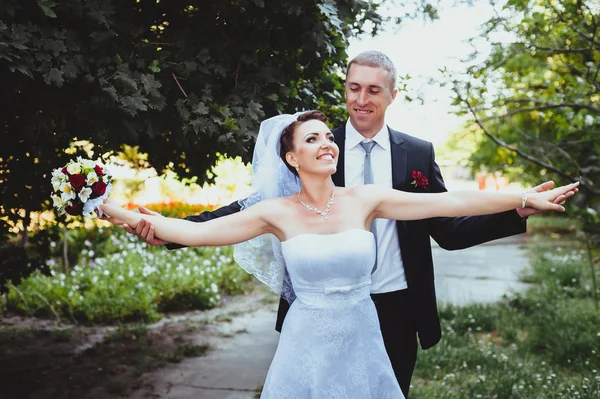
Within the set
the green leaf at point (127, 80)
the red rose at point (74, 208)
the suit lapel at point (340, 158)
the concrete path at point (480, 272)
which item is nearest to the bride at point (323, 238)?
the red rose at point (74, 208)

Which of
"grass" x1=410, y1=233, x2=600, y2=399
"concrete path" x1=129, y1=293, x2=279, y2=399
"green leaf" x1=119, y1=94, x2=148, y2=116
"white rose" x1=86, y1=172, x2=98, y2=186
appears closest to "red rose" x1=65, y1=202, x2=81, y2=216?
"white rose" x1=86, y1=172, x2=98, y2=186

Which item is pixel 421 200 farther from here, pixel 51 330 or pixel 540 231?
pixel 540 231

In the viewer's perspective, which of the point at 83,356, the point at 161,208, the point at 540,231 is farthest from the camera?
the point at 540,231

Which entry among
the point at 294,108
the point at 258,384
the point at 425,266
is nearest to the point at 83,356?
the point at 258,384

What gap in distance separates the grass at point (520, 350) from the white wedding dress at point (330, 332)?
215 centimetres

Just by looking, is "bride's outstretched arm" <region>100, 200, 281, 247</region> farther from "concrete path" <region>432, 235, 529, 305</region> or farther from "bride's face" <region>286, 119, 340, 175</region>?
"concrete path" <region>432, 235, 529, 305</region>

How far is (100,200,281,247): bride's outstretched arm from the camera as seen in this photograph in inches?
105

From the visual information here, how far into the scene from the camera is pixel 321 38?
3.37m

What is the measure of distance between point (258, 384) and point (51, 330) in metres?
2.68

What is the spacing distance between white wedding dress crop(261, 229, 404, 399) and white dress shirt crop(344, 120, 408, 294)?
1.61 feet

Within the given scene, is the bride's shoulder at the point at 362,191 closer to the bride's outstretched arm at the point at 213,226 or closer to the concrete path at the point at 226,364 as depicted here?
the bride's outstretched arm at the point at 213,226

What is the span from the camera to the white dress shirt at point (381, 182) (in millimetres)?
3084

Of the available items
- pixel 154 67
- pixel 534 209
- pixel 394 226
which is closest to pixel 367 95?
pixel 394 226

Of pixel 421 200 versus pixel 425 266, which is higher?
pixel 421 200
